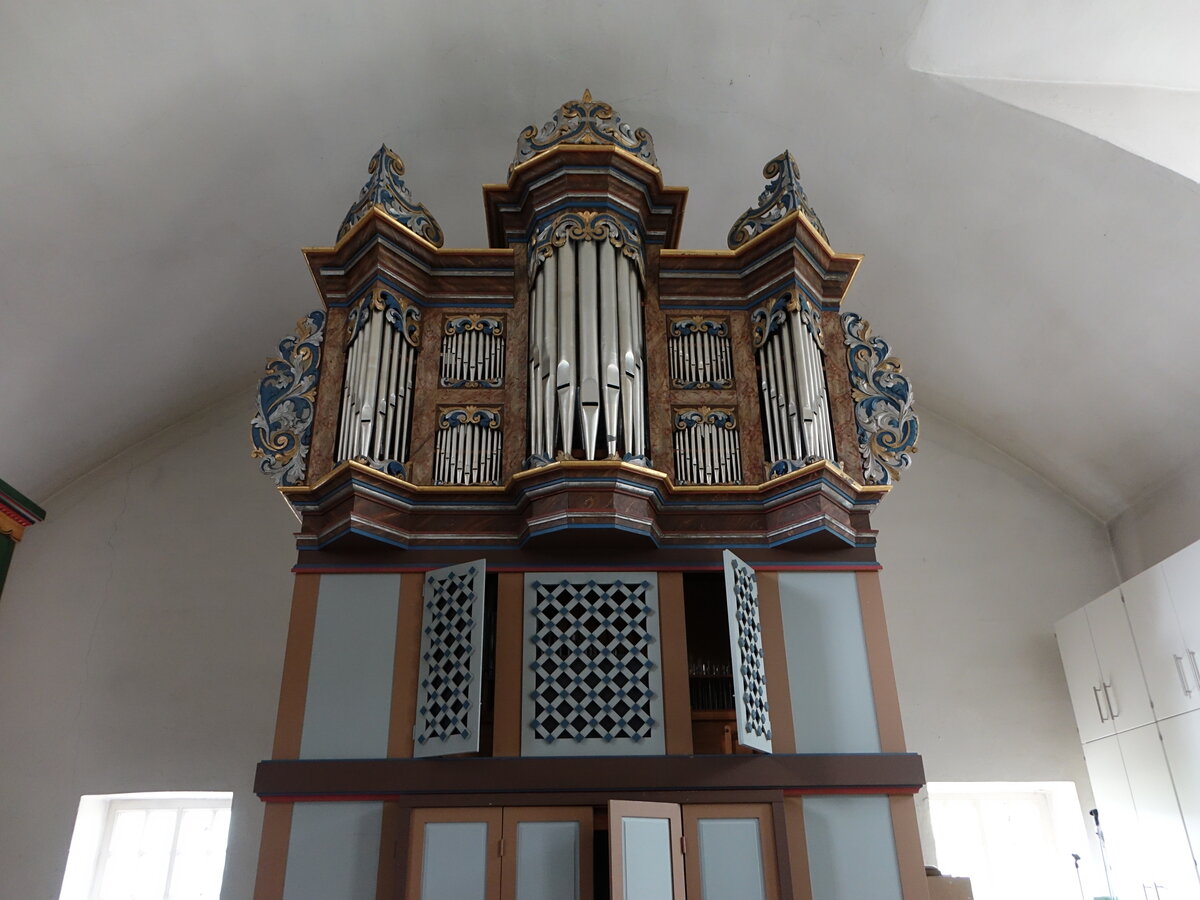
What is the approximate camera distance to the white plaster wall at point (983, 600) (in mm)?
9055

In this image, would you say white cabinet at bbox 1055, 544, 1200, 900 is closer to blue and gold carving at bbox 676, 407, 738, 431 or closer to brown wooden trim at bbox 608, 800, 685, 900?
blue and gold carving at bbox 676, 407, 738, 431

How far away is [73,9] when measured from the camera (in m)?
6.75

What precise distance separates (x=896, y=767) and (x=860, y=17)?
5193 millimetres

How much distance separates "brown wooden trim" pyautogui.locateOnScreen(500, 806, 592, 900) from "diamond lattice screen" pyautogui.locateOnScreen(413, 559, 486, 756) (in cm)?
46

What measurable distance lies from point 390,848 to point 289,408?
2.83 m

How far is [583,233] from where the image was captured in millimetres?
7086

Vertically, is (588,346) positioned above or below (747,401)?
above

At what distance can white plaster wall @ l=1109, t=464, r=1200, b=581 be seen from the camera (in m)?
8.81

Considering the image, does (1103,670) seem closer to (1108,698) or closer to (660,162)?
(1108,698)

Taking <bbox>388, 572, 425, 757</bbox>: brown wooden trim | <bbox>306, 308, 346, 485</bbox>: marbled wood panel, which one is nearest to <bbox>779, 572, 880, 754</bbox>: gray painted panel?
<bbox>388, 572, 425, 757</bbox>: brown wooden trim

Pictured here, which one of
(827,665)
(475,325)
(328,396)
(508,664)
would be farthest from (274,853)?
(475,325)

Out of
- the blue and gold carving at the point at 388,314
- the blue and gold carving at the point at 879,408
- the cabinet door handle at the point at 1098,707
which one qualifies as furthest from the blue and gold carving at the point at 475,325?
the cabinet door handle at the point at 1098,707

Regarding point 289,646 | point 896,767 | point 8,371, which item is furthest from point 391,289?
point 896,767

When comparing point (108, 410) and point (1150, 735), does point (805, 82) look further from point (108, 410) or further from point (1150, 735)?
point (108, 410)
